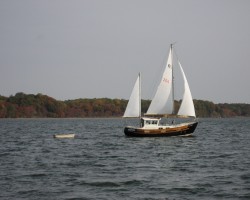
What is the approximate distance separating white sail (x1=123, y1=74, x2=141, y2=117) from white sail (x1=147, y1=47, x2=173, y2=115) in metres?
2.64

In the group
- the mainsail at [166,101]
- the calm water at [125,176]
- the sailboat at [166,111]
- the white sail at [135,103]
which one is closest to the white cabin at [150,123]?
the sailboat at [166,111]

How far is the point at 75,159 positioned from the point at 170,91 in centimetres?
3004

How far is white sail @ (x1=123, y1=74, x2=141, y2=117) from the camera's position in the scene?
73562 mm

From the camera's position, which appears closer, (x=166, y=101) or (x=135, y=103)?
(x=166, y=101)

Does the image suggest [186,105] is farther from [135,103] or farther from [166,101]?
[135,103]

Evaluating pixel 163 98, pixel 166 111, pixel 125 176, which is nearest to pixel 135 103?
pixel 163 98

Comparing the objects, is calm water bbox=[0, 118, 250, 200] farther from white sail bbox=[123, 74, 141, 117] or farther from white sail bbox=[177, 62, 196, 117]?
white sail bbox=[123, 74, 141, 117]

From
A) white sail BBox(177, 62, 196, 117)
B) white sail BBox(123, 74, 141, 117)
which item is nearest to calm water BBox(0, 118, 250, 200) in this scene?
white sail BBox(177, 62, 196, 117)

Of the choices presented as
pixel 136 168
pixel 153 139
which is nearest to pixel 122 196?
pixel 136 168

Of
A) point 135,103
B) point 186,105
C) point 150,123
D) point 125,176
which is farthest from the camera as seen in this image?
point 135,103

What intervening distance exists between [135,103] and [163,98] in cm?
485

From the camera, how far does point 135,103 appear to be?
7369 centimetres

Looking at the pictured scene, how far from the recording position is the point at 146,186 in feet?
96.7

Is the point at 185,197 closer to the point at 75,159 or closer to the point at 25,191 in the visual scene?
the point at 25,191
